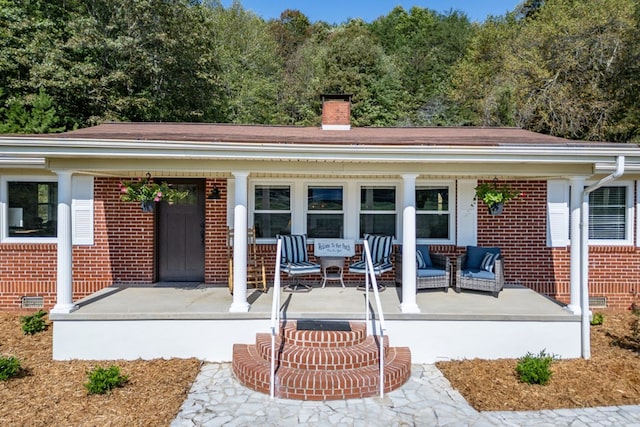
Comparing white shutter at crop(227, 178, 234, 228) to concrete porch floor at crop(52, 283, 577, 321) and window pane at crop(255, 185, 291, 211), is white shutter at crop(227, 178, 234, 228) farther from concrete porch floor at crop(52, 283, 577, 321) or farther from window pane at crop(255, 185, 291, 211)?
concrete porch floor at crop(52, 283, 577, 321)

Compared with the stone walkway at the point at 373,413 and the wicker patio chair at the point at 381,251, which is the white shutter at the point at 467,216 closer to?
the wicker patio chair at the point at 381,251

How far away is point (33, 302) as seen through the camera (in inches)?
295

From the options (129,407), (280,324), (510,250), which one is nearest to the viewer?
(129,407)

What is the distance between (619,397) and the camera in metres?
4.46

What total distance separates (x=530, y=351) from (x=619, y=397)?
1156 millimetres

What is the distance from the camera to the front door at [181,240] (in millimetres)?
7656

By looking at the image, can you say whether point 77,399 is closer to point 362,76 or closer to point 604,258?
point 604,258

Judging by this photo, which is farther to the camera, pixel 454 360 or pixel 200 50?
pixel 200 50

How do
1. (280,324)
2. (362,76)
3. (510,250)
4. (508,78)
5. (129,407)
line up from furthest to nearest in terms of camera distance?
(362,76) → (508,78) → (510,250) → (280,324) → (129,407)

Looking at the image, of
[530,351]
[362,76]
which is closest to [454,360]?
[530,351]

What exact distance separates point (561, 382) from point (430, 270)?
2.45m

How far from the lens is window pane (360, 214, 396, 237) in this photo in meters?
7.66

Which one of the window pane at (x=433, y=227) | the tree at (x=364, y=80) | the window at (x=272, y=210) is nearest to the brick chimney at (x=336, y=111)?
the window at (x=272, y=210)

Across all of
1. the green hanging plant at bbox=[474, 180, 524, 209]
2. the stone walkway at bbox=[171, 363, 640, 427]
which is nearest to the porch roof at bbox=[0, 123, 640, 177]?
the green hanging plant at bbox=[474, 180, 524, 209]
